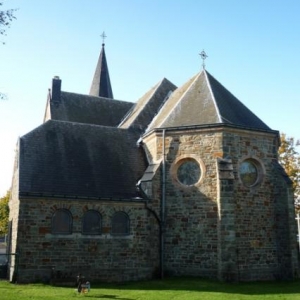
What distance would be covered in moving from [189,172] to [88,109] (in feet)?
38.3

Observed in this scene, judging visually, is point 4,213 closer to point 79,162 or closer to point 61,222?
point 79,162

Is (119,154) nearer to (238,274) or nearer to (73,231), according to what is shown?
(73,231)

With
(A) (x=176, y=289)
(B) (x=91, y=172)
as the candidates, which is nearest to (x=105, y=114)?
(B) (x=91, y=172)

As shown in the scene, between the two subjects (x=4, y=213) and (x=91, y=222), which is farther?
(x=4, y=213)

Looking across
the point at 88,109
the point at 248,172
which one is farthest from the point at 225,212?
the point at 88,109

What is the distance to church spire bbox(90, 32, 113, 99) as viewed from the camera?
35750mm

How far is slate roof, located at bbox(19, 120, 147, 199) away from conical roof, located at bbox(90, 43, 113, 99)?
1407 centimetres

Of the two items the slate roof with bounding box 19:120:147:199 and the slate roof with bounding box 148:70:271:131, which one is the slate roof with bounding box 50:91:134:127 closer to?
the slate roof with bounding box 19:120:147:199

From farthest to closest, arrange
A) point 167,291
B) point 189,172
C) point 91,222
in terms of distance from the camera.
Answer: point 189,172 < point 91,222 < point 167,291

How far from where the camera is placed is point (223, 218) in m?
17.2

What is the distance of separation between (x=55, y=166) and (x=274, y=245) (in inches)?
446

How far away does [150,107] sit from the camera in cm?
2480

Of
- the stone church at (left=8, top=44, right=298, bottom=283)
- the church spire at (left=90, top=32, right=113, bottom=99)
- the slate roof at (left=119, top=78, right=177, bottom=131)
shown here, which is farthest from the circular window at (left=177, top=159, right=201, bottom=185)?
the church spire at (left=90, top=32, right=113, bottom=99)

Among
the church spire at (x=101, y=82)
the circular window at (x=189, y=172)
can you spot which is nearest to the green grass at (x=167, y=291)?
the circular window at (x=189, y=172)
